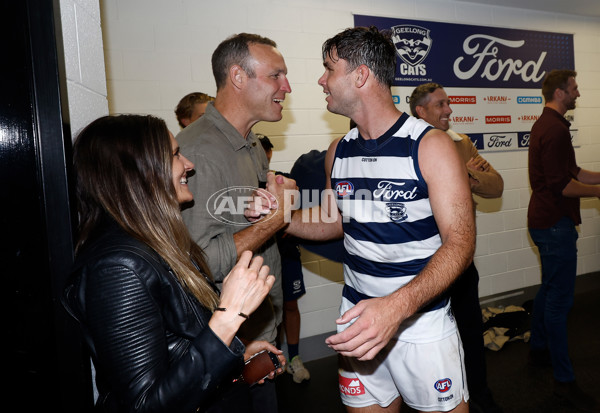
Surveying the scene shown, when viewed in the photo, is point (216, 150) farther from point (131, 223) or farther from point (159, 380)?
point (159, 380)

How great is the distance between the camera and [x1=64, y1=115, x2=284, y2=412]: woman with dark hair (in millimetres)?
911

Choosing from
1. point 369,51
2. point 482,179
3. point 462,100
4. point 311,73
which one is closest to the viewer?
A: point 369,51

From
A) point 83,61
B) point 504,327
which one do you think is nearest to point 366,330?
point 83,61

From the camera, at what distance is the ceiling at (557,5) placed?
4.30 metres

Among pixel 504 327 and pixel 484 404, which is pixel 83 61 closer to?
pixel 484 404

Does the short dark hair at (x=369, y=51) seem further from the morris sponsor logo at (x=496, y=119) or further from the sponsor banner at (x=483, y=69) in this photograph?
the morris sponsor logo at (x=496, y=119)

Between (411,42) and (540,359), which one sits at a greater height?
(411,42)

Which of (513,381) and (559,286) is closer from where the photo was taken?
(559,286)

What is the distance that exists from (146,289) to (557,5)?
16.9 ft

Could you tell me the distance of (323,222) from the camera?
6.70ft

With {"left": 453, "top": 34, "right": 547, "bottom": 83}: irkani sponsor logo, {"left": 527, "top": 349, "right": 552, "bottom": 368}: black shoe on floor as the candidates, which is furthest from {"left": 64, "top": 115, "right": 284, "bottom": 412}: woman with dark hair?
{"left": 453, "top": 34, "right": 547, "bottom": 83}: irkani sponsor logo

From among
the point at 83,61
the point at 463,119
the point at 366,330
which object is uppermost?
the point at 463,119

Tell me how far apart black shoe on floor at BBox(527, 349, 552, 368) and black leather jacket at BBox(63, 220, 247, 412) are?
122 inches

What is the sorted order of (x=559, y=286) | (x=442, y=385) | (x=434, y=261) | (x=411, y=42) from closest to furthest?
(x=434, y=261) → (x=442, y=385) → (x=559, y=286) → (x=411, y=42)
